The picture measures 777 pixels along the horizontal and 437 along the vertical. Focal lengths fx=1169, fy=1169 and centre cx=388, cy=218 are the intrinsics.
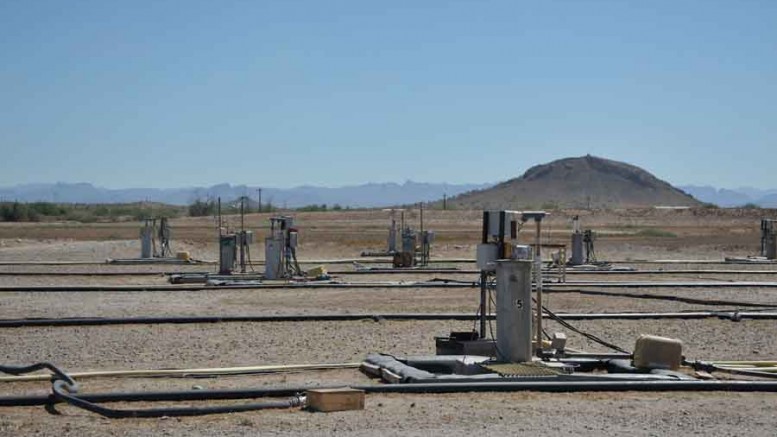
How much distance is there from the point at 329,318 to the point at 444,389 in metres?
7.62

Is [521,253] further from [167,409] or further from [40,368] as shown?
[40,368]

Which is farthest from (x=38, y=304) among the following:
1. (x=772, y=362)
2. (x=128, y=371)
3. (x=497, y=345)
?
(x=772, y=362)

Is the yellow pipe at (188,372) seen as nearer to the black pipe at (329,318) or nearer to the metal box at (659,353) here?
the metal box at (659,353)

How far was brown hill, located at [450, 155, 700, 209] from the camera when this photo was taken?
176 metres

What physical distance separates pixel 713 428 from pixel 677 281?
20828mm

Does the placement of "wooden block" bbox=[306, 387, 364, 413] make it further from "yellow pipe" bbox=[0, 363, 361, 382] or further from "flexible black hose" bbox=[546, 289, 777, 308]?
"flexible black hose" bbox=[546, 289, 777, 308]

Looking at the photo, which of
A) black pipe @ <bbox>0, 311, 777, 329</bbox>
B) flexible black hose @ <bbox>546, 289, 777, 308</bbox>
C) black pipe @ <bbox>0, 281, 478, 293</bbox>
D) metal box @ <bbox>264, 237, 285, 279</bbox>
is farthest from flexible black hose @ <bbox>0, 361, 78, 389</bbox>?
metal box @ <bbox>264, 237, 285, 279</bbox>

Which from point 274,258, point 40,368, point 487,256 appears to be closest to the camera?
point 40,368

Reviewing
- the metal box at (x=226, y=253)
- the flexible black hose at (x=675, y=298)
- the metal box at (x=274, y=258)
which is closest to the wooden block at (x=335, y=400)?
the flexible black hose at (x=675, y=298)

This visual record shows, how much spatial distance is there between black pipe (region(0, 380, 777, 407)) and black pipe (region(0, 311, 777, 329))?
621cm

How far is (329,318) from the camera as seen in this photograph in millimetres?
18891

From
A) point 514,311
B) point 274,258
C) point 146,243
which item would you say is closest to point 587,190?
point 146,243

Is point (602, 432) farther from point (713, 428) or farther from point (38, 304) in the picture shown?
point (38, 304)

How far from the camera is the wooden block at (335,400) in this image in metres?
10.5
